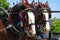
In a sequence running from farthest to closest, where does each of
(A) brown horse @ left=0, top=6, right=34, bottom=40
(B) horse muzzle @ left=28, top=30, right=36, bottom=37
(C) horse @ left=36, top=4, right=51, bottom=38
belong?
(A) brown horse @ left=0, top=6, right=34, bottom=40
(C) horse @ left=36, top=4, right=51, bottom=38
(B) horse muzzle @ left=28, top=30, right=36, bottom=37

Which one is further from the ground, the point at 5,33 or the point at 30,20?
the point at 30,20

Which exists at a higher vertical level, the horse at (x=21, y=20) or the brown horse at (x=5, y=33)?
the horse at (x=21, y=20)

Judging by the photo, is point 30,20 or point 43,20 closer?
point 30,20

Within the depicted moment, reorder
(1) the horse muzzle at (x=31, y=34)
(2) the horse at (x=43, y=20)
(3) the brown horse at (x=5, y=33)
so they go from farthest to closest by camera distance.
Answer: (3) the brown horse at (x=5, y=33) → (2) the horse at (x=43, y=20) → (1) the horse muzzle at (x=31, y=34)

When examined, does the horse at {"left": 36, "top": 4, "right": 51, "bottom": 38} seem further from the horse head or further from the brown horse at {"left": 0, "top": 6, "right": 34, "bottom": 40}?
the brown horse at {"left": 0, "top": 6, "right": 34, "bottom": 40}

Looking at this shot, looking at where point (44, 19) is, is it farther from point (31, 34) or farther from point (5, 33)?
point (5, 33)

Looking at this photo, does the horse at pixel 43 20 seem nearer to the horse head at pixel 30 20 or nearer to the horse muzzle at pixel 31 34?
the horse head at pixel 30 20

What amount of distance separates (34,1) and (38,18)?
1.15 ft

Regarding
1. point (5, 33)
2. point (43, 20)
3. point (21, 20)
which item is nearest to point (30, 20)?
point (21, 20)

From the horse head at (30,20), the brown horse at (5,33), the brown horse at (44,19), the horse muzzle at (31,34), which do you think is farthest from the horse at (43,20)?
the brown horse at (5,33)

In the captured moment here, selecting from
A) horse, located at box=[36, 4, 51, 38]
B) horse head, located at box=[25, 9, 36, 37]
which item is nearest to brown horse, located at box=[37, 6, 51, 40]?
horse, located at box=[36, 4, 51, 38]

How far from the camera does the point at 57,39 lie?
659 centimetres

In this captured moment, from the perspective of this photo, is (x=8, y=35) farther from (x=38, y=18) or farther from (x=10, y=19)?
(x=38, y=18)

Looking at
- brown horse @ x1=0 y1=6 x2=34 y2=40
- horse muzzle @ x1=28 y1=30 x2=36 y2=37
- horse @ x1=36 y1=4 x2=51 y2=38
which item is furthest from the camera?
brown horse @ x1=0 y1=6 x2=34 y2=40
